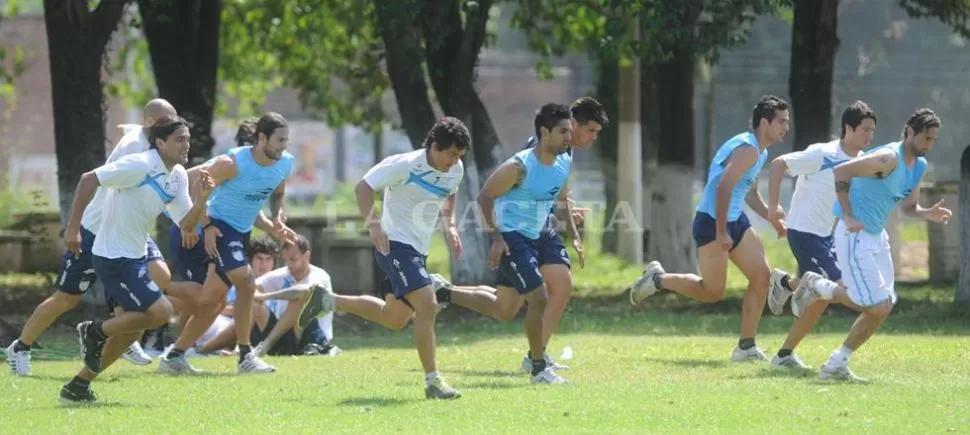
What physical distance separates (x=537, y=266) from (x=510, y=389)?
1.17 metres

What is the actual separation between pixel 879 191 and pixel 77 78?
10163mm

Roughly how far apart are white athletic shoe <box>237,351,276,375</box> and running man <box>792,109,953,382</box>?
4.12 metres

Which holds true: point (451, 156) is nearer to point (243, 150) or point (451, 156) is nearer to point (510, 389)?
point (510, 389)

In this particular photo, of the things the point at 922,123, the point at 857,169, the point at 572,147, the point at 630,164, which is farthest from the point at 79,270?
the point at 630,164

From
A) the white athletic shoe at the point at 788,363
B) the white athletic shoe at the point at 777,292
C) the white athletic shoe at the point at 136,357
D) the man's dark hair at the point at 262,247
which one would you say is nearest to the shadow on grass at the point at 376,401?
the white athletic shoe at the point at 788,363

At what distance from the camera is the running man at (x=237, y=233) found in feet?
42.7

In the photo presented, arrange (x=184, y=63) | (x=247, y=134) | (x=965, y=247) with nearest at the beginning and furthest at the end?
(x=247, y=134) < (x=965, y=247) < (x=184, y=63)

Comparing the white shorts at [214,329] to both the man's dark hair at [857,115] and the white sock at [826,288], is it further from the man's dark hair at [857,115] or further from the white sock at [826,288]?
the man's dark hair at [857,115]

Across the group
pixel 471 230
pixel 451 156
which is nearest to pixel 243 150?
pixel 451 156

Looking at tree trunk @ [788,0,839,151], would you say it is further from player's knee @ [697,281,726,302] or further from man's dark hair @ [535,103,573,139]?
man's dark hair @ [535,103,573,139]

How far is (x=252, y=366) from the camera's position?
507 inches

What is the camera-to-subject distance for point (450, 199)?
11.8 meters

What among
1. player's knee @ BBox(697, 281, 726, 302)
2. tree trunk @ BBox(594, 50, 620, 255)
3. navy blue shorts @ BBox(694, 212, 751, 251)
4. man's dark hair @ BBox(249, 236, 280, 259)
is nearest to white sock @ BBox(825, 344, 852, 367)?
navy blue shorts @ BBox(694, 212, 751, 251)

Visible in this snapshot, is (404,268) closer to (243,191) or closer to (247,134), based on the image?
(243,191)
